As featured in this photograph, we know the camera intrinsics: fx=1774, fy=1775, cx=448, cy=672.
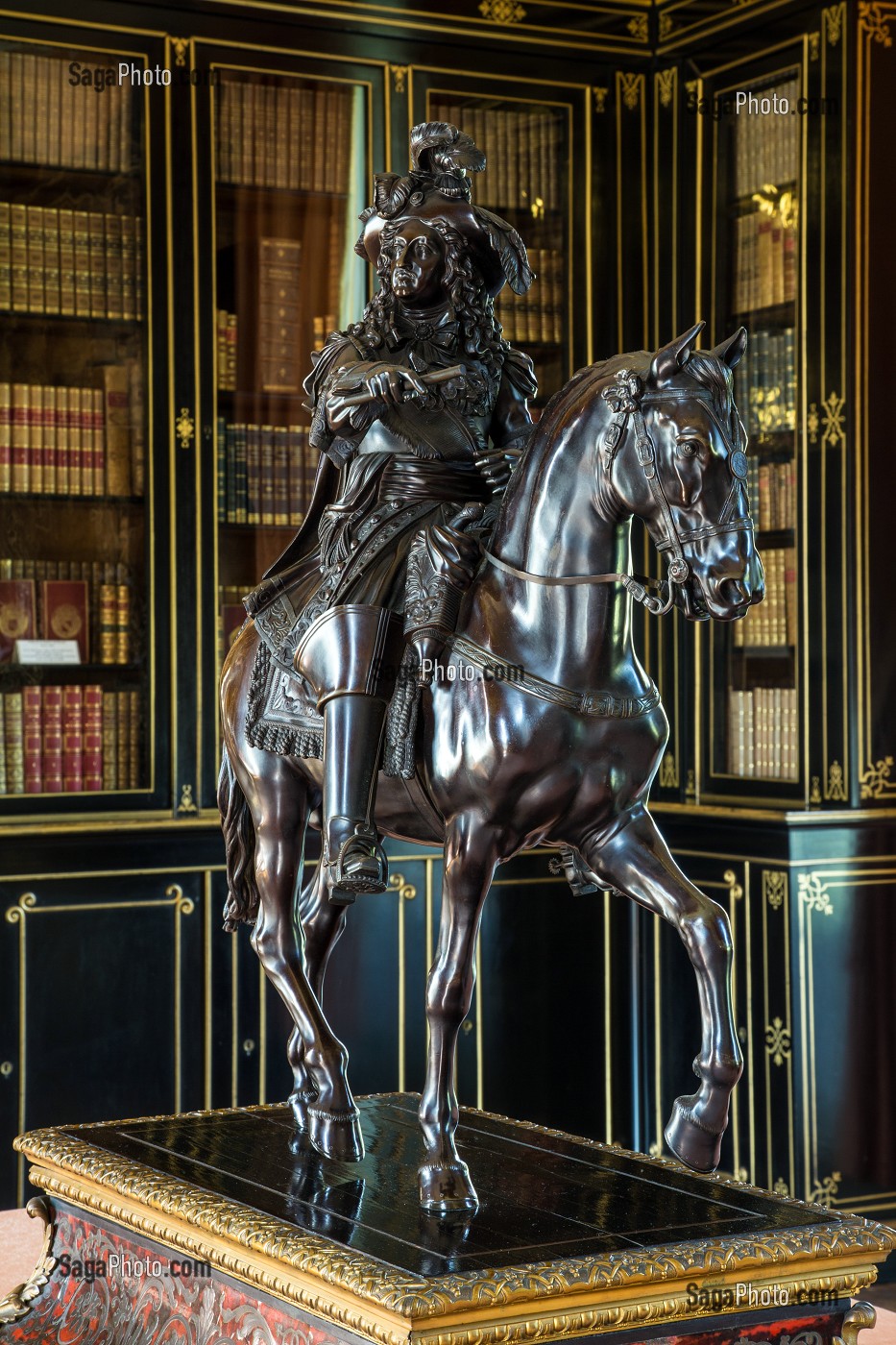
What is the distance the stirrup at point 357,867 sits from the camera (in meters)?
2.81

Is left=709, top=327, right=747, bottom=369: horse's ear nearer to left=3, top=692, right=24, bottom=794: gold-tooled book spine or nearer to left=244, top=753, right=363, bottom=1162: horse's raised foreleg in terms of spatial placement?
left=244, top=753, right=363, bottom=1162: horse's raised foreleg

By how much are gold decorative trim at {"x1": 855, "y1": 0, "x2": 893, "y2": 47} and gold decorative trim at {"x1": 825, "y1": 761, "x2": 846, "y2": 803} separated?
82.7 inches

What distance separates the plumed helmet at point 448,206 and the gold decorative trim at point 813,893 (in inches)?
101

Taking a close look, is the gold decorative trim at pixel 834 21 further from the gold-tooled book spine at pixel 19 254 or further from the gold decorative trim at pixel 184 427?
the gold-tooled book spine at pixel 19 254

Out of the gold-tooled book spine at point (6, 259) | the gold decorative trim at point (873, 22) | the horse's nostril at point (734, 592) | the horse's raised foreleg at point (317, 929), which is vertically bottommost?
the horse's raised foreleg at point (317, 929)

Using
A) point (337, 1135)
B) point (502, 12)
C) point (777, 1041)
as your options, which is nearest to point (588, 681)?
point (337, 1135)

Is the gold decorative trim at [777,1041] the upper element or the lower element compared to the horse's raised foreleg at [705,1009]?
lower

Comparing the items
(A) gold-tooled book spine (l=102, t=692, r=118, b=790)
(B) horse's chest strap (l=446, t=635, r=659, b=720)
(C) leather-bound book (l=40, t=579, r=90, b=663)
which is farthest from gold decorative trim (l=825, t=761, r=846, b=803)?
(B) horse's chest strap (l=446, t=635, r=659, b=720)

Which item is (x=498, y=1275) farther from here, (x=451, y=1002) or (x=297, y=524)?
(x=297, y=524)

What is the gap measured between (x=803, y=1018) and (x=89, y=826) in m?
2.15

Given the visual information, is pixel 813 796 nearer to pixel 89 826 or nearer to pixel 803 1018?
pixel 803 1018

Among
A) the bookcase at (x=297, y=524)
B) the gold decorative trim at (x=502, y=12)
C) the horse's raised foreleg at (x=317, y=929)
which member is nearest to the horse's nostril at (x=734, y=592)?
the horse's raised foreleg at (x=317, y=929)

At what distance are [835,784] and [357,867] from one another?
2693 mm

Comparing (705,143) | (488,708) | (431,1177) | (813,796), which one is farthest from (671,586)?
(705,143)
